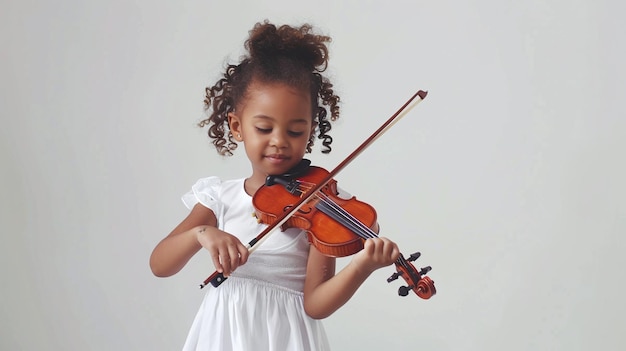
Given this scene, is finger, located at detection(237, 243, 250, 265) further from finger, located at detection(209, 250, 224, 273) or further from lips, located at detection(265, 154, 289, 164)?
lips, located at detection(265, 154, 289, 164)

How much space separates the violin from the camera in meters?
1.18

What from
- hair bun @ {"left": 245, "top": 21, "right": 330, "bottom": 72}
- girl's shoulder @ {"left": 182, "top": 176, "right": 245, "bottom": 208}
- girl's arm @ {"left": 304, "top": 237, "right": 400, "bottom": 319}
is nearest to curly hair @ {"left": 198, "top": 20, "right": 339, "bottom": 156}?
hair bun @ {"left": 245, "top": 21, "right": 330, "bottom": 72}

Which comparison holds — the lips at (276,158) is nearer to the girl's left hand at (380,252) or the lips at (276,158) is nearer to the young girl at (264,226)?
the young girl at (264,226)

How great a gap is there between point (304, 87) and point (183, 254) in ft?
0.95

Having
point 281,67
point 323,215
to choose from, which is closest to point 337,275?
point 323,215

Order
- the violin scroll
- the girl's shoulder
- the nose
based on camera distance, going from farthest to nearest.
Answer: the girl's shoulder → the nose → the violin scroll

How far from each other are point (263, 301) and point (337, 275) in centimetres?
16

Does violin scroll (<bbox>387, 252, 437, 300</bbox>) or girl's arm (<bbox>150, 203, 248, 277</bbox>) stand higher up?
violin scroll (<bbox>387, 252, 437, 300</bbox>)

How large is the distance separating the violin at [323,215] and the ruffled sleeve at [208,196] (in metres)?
0.11

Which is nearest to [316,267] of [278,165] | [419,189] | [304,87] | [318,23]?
[278,165]

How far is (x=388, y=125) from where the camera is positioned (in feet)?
4.27

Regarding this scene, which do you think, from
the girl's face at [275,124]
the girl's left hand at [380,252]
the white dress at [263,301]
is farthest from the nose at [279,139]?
the girl's left hand at [380,252]

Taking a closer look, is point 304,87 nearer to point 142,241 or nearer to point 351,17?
point 351,17

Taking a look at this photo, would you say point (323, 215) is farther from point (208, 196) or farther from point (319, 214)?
point (208, 196)
